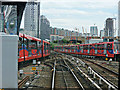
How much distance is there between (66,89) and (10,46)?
16.1ft

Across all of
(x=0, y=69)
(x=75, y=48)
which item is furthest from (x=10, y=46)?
(x=75, y=48)

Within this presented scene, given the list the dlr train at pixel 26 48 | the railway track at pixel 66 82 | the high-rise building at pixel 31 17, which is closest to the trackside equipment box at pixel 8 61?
the railway track at pixel 66 82

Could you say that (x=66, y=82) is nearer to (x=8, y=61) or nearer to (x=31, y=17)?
(x=8, y=61)

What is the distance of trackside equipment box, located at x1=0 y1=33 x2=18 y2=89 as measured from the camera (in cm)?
276

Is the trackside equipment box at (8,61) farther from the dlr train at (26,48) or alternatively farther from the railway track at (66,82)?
the dlr train at (26,48)

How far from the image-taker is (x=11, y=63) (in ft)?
9.21

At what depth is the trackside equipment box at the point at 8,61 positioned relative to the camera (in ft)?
9.06

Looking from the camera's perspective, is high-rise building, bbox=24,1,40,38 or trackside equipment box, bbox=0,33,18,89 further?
high-rise building, bbox=24,1,40,38

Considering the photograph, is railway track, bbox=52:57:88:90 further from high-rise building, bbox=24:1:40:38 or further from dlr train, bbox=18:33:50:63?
high-rise building, bbox=24:1:40:38

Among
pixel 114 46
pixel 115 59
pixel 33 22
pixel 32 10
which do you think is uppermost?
pixel 32 10

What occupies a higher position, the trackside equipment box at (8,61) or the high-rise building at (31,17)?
the high-rise building at (31,17)

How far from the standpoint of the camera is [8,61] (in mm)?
2791

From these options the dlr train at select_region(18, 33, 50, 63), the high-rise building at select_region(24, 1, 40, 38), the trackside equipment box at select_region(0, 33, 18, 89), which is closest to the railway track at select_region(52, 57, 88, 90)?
the dlr train at select_region(18, 33, 50, 63)

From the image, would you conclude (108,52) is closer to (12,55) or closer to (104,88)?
(104,88)
